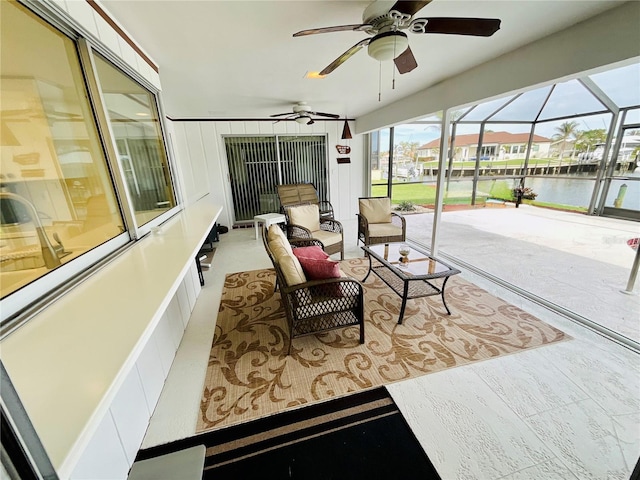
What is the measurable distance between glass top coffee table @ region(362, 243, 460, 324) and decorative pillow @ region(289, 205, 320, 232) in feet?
3.37

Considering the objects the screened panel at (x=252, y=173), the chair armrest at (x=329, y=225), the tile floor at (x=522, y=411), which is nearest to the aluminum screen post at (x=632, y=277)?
the tile floor at (x=522, y=411)

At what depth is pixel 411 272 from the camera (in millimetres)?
2553

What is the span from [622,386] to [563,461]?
85 centimetres

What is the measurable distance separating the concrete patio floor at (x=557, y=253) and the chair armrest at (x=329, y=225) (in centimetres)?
172

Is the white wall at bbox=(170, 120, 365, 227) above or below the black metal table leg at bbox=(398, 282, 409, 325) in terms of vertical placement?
above

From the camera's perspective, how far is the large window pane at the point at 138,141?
192 cm

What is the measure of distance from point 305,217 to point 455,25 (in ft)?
8.76

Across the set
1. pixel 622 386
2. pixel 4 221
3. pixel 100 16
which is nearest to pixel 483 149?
pixel 622 386

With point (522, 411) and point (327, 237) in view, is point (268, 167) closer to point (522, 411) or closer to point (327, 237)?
point (327, 237)

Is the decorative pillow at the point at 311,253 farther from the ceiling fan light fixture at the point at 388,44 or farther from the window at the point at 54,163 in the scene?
the ceiling fan light fixture at the point at 388,44

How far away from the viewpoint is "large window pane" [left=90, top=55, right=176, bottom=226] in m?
1.92

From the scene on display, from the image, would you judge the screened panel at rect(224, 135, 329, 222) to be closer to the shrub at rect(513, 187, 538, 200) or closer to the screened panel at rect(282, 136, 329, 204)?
the screened panel at rect(282, 136, 329, 204)

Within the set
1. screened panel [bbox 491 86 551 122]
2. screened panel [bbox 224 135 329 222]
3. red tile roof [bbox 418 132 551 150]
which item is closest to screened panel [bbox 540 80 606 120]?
screened panel [bbox 491 86 551 122]

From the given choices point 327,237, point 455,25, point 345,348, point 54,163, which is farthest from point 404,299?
point 54,163
